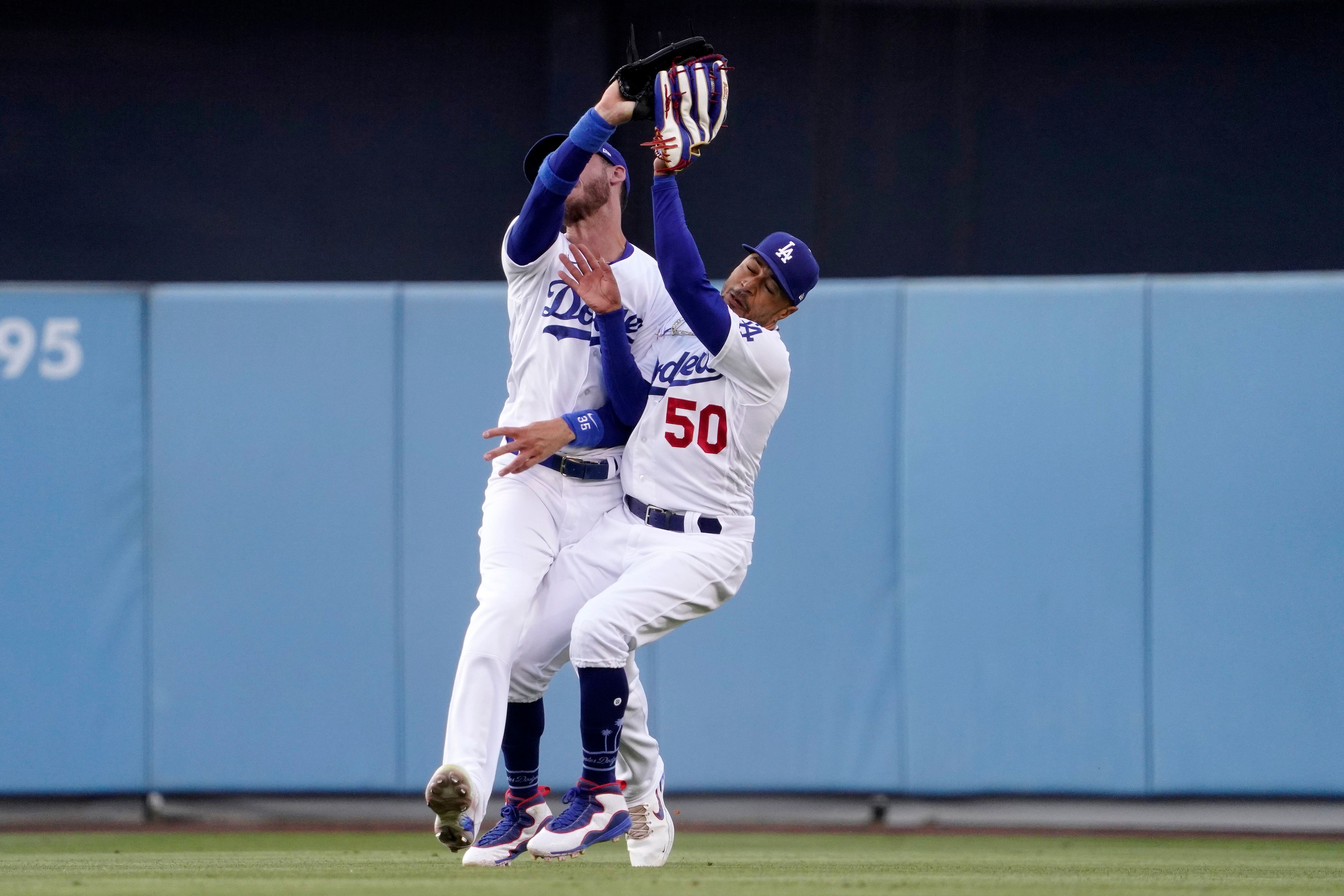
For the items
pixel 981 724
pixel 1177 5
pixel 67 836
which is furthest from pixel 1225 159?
pixel 67 836

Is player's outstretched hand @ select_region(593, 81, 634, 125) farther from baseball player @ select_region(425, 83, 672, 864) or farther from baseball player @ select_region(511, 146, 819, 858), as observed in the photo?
baseball player @ select_region(511, 146, 819, 858)

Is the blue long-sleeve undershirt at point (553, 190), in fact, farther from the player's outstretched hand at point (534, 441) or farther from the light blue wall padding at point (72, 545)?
the light blue wall padding at point (72, 545)

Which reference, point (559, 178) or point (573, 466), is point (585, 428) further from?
point (559, 178)

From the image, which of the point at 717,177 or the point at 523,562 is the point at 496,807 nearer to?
the point at 523,562

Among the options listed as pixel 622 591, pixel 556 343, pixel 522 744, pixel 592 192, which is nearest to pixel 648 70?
pixel 592 192

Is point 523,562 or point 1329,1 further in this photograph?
point 1329,1
